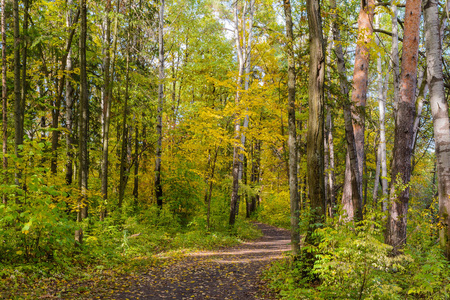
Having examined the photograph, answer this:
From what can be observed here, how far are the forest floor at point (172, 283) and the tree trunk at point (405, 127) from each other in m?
2.53

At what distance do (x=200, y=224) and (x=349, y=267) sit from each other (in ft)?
29.0

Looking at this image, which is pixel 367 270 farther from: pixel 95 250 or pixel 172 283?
pixel 95 250

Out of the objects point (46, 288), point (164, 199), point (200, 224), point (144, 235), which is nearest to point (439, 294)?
point (46, 288)

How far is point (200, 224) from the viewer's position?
1160 centimetres

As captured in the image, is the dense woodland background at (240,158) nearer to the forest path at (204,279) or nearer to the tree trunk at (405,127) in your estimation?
the tree trunk at (405,127)

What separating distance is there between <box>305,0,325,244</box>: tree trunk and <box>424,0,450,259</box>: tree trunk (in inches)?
67.9

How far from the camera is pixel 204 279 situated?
613cm

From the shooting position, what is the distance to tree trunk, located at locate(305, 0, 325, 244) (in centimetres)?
502

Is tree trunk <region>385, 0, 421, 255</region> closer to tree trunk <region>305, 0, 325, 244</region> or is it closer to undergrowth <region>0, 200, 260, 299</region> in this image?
tree trunk <region>305, 0, 325, 244</region>

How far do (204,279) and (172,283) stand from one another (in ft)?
2.53

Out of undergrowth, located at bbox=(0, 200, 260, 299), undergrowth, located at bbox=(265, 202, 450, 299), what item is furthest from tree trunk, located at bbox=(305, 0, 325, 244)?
undergrowth, located at bbox=(0, 200, 260, 299)

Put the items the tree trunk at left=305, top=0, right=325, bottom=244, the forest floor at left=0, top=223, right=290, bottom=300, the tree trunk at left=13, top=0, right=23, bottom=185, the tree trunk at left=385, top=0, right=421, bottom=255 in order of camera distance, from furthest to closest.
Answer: the tree trunk at left=385, top=0, right=421, bottom=255 < the tree trunk at left=13, top=0, right=23, bottom=185 < the tree trunk at left=305, top=0, right=325, bottom=244 < the forest floor at left=0, top=223, right=290, bottom=300

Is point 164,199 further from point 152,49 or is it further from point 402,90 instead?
point 402,90

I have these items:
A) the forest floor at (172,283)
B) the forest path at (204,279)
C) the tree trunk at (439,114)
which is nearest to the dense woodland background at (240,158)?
the tree trunk at (439,114)
